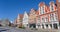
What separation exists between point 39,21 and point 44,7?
6.95 meters

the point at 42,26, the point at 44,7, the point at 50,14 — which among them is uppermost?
the point at 44,7

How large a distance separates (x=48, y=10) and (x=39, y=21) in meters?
8.59

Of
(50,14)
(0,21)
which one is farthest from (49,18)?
(0,21)

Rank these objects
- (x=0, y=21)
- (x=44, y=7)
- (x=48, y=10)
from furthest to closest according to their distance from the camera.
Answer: (x=0, y=21) → (x=44, y=7) → (x=48, y=10)

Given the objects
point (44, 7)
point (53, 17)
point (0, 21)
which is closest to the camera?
Result: point (53, 17)

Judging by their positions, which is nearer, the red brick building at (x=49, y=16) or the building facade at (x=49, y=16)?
the red brick building at (x=49, y=16)

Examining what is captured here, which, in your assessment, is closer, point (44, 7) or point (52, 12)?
point (52, 12)

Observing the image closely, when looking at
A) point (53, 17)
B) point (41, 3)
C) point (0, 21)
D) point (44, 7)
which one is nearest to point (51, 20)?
point (53, 17)

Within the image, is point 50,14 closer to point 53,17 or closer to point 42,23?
point 53,17

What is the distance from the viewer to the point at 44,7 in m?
52.1

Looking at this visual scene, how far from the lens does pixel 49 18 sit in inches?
1861

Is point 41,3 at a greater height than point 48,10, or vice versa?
point 41,3

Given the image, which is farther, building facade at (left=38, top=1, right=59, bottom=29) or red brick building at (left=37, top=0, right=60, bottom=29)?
building facade at (left=38, top=1, right=59, bottom=29)

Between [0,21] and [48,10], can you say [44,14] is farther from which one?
[0,21]
